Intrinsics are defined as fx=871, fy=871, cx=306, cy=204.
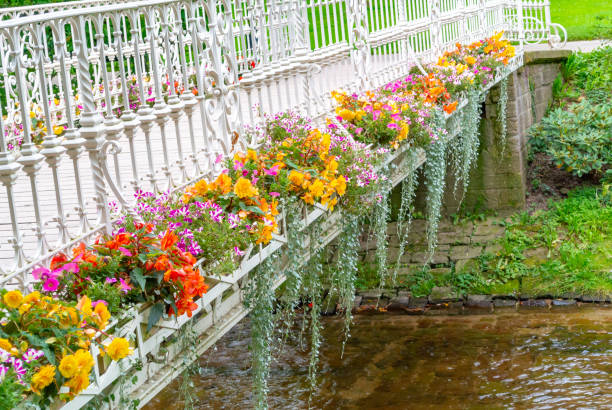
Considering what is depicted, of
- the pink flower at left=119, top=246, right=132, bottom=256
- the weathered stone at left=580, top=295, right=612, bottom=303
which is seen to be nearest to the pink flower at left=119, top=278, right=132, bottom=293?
the pink flower at left=119, top=246, right=132, bottom=256

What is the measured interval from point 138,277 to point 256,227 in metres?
0.94

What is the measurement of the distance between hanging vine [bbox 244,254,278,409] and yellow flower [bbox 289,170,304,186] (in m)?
0.43

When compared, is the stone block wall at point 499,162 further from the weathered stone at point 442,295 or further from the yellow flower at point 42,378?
the yellow flower at point 42,378

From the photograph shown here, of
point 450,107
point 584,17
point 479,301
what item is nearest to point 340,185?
point 450,107

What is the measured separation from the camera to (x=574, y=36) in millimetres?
15805

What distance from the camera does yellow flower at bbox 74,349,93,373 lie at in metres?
2.57

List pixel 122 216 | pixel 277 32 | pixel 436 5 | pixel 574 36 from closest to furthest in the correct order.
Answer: pixel 122 216 < pixel 277 32 < pixel 436 5 < pixel 574 36

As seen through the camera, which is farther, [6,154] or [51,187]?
[51,187]

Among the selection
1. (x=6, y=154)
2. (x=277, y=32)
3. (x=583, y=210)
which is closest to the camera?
(x=6, y=154)

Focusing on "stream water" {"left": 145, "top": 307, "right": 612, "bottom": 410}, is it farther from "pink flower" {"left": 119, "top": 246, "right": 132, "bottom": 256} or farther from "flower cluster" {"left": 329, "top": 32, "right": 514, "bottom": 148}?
"pink flower" {"left": 119, "top": 246, "right": 132, "bottom": 256}

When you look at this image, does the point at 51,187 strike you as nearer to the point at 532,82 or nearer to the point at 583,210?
the point at 583,210

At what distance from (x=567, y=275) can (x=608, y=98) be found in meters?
3.50

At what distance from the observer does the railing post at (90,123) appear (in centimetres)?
319

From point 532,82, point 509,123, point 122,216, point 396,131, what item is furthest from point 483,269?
point 122,216
